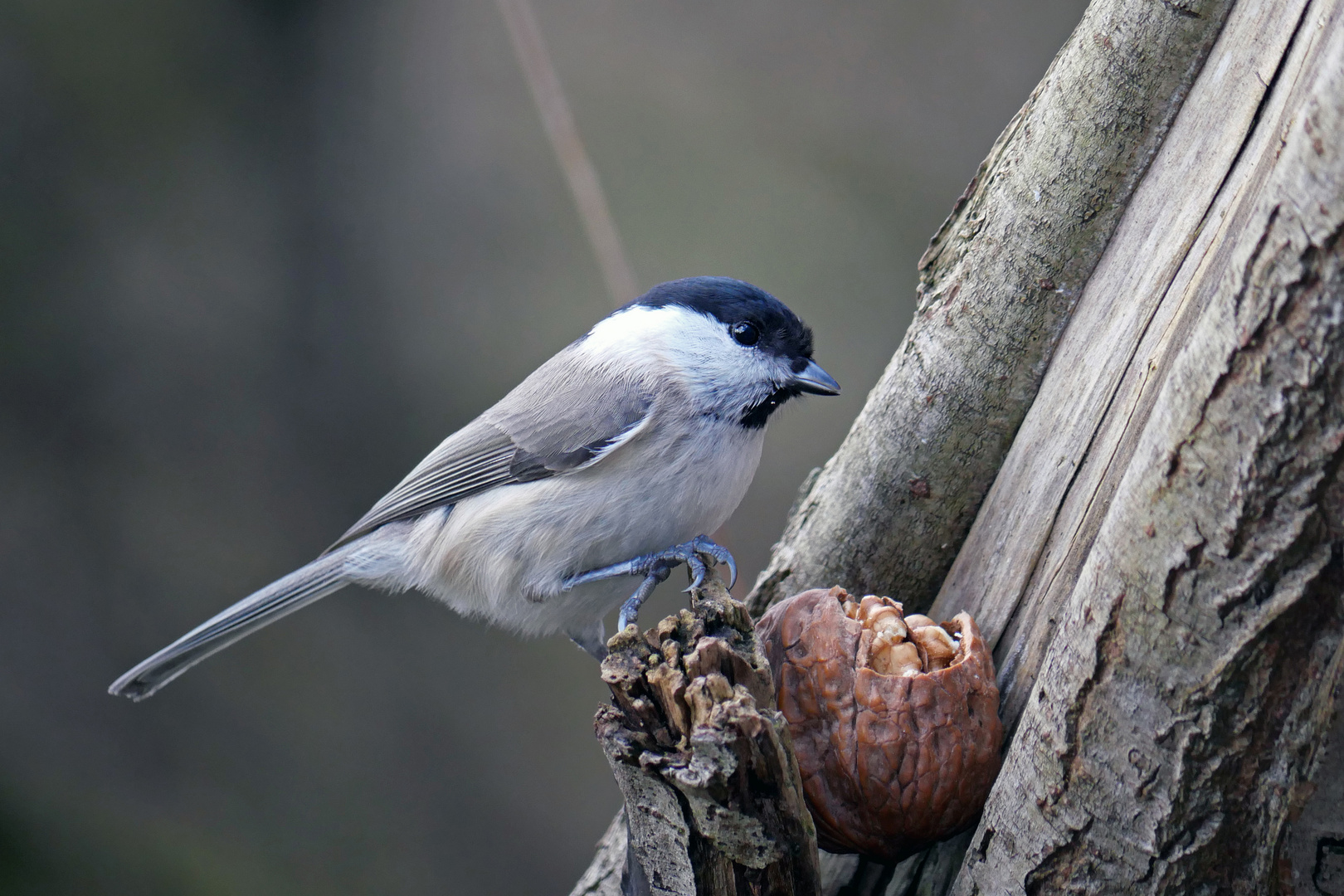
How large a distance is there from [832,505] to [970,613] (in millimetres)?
319

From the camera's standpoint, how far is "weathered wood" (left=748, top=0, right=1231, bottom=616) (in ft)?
4.25

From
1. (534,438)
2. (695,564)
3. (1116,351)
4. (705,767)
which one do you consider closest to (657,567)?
(695,564)

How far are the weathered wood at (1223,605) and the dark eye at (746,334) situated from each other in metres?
0.90

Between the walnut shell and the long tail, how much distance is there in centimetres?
112

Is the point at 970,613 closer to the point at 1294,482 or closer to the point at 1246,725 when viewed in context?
the point at 1246,725

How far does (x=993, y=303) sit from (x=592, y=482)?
74 centimetres

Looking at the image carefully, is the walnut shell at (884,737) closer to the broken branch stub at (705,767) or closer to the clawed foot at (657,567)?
the broken branch stub at (705,767)

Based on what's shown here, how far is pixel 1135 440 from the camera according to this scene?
1144 mm

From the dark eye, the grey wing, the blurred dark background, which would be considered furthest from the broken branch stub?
the blurred dark background

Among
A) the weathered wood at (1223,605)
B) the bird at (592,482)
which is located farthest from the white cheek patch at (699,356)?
the weathered wood at (1223,605)

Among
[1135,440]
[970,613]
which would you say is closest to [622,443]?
[970,613]

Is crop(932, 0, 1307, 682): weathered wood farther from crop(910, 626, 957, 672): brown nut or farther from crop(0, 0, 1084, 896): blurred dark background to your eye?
crop(0, 0, 1084, 896): blurred dark background

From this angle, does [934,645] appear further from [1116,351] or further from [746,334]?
[746,334]

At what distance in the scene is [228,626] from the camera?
1868 mm
